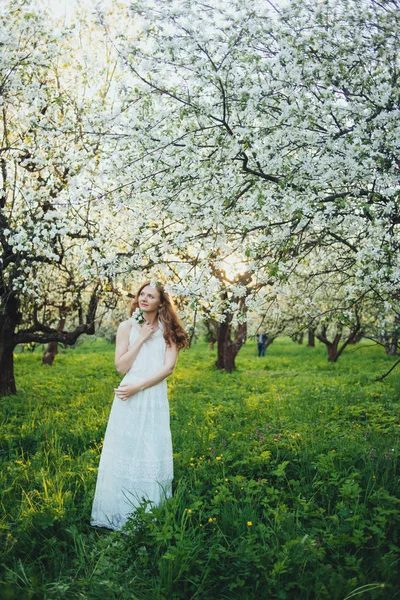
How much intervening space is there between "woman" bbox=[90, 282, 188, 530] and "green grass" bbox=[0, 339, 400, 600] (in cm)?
24

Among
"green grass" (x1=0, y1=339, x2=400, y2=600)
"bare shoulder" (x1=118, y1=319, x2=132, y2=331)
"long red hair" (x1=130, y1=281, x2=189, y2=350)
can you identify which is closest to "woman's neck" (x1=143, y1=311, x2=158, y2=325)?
"long red hair" (x1=130, y1=281, x2=189, y2=350)

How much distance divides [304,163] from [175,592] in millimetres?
4335

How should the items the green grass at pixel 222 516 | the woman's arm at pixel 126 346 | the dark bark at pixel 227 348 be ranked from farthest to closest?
the dark bark at pixel 227 348 < the woman's arm at pixel 126 346 < the green grass at pixel 222 516

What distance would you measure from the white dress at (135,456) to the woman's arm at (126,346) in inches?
3.5

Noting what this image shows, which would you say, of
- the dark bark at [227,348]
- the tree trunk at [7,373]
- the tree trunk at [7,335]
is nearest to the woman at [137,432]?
the tree trunk at [7,335]

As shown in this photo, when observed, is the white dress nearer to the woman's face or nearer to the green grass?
the green grass

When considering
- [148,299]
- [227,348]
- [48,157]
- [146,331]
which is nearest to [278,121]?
[148,299]

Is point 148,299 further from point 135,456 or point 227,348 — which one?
point 227,348

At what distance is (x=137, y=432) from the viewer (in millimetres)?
4336

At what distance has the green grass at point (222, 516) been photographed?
3.25m

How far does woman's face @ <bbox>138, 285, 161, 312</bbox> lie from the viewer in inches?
184

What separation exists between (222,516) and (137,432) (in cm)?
108

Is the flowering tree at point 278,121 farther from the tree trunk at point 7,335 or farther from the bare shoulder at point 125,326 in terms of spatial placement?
the tree trunk at point 7,335

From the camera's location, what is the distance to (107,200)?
668 centimetres
